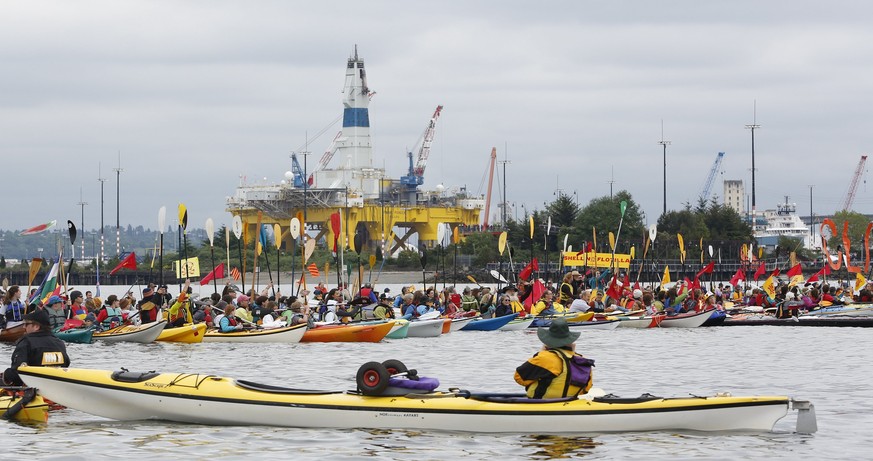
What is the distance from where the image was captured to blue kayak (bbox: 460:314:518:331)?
3547 cm

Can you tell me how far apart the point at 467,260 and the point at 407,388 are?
99.3m

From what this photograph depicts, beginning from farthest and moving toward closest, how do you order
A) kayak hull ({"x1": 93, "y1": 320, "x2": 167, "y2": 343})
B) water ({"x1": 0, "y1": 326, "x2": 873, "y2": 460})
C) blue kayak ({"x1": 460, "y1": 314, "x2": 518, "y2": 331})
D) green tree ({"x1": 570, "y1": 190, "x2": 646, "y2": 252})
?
green tree ({"x1": 570, "y1": 190, "x2": 646, "y2": 252}), blue kayak ({"x1": 460, "y1": 314, "x2": 518, "y2": 331}), kayak hull ({"x1": 93, "y1": 320, "x2": 167, "y2": 343}), water ({"x1": 0, "y1": 326, "x2": 873, "y2": 460})

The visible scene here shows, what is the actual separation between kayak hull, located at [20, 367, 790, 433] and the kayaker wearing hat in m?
0.21

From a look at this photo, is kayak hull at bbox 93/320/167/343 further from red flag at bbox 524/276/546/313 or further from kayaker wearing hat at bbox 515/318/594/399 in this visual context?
kayaker wearing hat at bbox 515/318/594/399

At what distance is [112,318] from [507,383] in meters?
13.1

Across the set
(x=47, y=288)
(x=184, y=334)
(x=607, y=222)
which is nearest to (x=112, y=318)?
(x=47, y=288)

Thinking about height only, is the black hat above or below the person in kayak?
above

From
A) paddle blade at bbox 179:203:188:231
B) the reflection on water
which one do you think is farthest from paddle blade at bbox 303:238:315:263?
the reflection on water

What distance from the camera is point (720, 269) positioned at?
3777 inches

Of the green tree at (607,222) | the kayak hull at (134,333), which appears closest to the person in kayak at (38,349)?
the kayak hull at (134,333)

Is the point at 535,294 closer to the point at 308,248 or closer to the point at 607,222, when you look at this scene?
the point at 308,248

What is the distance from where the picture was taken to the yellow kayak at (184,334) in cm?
2950

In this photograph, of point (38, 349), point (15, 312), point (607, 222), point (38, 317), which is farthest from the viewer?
point (607, 222)

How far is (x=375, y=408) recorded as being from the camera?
15.5 m
